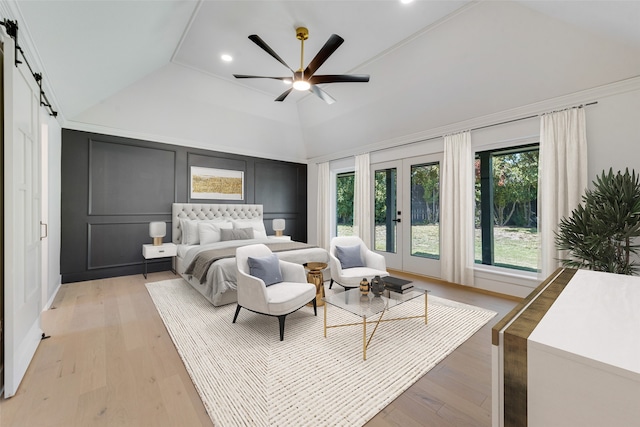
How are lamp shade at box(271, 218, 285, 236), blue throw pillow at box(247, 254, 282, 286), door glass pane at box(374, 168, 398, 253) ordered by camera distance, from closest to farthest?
blue throw pillow at box(247, 254, 282, 286) → door glass pane at box(374, 168, 398, 253) → lamp shade at box(271, 218, 285, 236)

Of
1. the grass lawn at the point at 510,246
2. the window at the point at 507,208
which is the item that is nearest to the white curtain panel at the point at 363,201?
the grass lawn at the point at 510,246

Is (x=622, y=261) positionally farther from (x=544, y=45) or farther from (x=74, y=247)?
(x=74, y=247)

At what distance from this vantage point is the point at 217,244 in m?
4.29

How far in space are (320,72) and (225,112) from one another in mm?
2143

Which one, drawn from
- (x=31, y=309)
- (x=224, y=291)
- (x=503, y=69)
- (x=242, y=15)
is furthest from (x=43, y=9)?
(x=503, y=69)

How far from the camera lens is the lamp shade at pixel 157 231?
4.65m

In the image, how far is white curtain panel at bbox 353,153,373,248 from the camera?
5.72 m

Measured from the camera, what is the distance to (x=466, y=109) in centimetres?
403

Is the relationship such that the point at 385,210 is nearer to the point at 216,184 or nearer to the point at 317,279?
the point at 317,279

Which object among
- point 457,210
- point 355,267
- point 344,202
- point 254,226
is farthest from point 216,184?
point 457,210

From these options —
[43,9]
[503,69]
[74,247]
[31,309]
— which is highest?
[503,69]

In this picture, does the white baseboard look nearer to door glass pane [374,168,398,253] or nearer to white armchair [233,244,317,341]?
white armchair [233,244,317,341]

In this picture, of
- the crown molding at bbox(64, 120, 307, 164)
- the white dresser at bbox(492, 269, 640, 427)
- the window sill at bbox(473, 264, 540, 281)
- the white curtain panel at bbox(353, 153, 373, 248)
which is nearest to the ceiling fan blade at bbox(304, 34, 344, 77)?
the white dresser at bbox(492, 269, 640, 427)

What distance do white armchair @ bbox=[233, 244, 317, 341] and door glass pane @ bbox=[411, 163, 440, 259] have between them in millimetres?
2809
